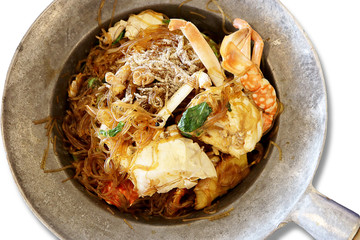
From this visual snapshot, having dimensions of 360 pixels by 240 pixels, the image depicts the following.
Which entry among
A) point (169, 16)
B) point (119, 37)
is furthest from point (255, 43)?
point (119, 37)

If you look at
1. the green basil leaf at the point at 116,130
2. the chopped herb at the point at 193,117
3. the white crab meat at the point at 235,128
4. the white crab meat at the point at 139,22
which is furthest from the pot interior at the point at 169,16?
the chopped herb at the point at 193,117

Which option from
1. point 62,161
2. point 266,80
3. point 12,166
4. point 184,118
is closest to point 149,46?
point 184,118

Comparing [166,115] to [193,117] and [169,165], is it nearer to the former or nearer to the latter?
[193,117]

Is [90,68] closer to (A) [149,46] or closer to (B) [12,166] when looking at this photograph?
(A) [149,46]

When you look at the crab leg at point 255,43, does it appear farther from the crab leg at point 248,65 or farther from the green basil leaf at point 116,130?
the green basil leaf at point 116,130

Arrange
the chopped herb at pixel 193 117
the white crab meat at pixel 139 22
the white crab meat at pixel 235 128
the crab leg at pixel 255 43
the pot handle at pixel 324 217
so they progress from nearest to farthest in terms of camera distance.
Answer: the pot handle at pixel 324 217, the chopped herb at pixel 193 117, the white crab meat at pixel 235 128, the crab leg at pixel 255 43, the white crab meat at pixel 139 22

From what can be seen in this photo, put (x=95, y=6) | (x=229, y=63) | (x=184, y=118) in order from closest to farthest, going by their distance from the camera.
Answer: (x=184, y=118) < (x=229, y=63) < (x=95, y=6)

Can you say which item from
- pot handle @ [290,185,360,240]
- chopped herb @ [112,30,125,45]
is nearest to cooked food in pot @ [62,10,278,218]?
chopped herb @ [112,30,125,45]
